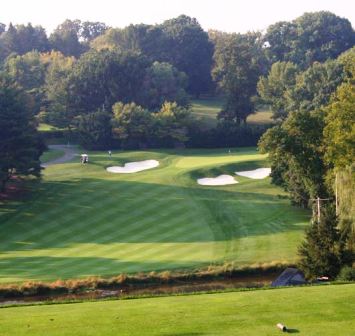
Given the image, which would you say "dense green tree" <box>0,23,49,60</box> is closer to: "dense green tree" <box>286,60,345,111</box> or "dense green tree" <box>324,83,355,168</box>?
"dense green tree" <box>286,60,345,111</box>

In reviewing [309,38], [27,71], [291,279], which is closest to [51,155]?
[27,71]

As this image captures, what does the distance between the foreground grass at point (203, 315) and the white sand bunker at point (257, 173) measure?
39627 mm

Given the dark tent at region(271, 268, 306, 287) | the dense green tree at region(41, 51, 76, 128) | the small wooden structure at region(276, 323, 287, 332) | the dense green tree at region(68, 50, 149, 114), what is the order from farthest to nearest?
the dense green tree at region(68, 50, 149, 114)
the dense green tree at region(41, 51, 76, 128)
the dark tent at region(271, 268, 306, 287)
the small wooden structure at region(276, 323, 287, 332)

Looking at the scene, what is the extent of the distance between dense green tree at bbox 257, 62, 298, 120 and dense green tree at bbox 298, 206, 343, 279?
202 feet

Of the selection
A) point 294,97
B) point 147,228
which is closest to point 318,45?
point 294,97

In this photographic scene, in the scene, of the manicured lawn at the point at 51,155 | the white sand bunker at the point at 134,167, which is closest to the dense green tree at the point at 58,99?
the manicured lawn at the point at 51,155

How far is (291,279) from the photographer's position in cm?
3209

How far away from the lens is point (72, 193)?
57156mm

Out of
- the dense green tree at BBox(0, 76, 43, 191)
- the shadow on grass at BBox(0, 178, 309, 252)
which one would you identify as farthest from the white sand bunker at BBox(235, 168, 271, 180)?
the dense green tree at BBox(0, 76, 43, 191)

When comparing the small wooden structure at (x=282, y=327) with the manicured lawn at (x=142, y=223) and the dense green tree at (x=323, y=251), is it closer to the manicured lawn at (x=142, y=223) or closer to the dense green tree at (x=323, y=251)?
the dense green tree at (x=323, y=251)

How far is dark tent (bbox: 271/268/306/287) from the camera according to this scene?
31.3 meters

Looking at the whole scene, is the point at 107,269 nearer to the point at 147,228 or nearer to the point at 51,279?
the point at 51,279

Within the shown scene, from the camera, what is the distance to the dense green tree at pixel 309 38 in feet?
405

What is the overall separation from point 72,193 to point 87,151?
2529 cm
